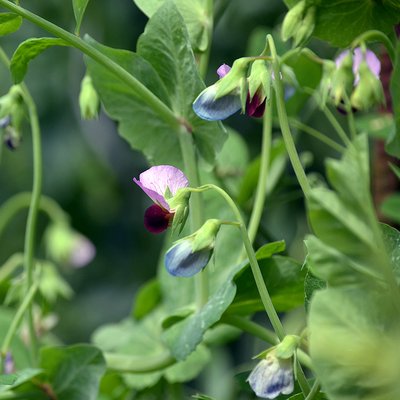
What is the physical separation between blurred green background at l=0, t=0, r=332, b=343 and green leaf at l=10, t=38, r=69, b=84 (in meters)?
1.60

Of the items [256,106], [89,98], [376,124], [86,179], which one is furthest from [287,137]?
[86,179]

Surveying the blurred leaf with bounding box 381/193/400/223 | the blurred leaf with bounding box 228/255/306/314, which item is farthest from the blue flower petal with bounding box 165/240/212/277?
the blurred leaf with bounding box 381/193/400/223

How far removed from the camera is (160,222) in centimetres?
53

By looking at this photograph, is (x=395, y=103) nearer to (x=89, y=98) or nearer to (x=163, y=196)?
(x=163, y=196)

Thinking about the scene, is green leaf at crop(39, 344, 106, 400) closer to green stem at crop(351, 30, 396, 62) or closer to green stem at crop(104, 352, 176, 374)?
green stem at crop(104, 352, 176, 374)

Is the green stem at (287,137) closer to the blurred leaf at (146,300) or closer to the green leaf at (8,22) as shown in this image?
the green leaf at (8,22)

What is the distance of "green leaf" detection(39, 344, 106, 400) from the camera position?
2.33 feet

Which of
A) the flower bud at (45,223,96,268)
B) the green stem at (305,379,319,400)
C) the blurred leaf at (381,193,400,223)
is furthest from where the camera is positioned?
the flower bud at (45,223,96,268)

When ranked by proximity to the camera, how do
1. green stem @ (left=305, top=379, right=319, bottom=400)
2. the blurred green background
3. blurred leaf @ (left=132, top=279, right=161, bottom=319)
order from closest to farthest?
green stem @ (left=305, top=379, right=319, bottom=400), blurred leaf @ (left=132, top=279, right=161, bottom=319), the blurred green background

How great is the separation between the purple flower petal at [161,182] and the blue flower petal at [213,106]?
4 centimetres

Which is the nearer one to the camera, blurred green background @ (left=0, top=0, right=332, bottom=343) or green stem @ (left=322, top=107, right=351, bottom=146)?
green stem @ (left=322, top=107, right=351, bottom=146)

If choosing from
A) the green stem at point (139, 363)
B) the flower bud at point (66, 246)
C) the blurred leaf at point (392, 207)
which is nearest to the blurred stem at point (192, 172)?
the green stem at point (139, 363)

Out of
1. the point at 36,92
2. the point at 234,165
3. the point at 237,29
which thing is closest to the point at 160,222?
the point at 234,165

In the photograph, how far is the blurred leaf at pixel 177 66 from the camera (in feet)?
2.03
